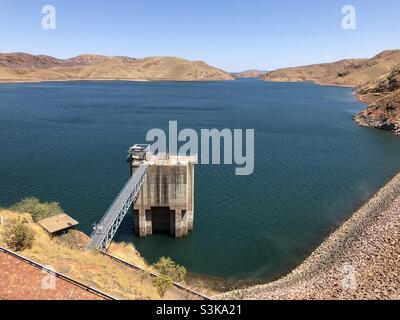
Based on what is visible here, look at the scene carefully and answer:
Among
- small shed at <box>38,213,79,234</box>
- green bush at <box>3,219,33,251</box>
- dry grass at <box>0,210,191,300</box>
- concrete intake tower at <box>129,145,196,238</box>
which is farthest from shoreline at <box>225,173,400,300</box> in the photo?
small shed at <box>38,213,79,234</box>

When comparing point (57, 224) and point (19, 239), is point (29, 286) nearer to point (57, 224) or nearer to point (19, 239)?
point (19, 239)

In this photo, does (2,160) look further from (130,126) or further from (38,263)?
(38,263)

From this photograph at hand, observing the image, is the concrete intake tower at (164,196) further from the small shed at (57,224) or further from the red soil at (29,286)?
the red soil at (29,286)

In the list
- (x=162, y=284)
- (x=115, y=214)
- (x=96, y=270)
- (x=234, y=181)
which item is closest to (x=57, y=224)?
(x=115, y=214)

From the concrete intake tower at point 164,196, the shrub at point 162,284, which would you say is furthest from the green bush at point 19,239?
the concrete intake tower at point 164,196

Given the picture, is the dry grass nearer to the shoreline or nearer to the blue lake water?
the shoreline

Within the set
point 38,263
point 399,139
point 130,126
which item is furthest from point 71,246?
point 399,139
